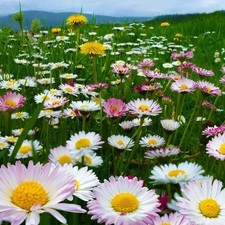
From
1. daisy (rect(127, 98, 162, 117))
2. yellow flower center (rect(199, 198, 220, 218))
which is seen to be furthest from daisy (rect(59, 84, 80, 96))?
yellow flower center (rect(199, 198, 220, 218))

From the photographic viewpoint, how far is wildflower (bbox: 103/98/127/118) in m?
1.21

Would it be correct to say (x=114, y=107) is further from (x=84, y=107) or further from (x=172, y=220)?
(x=172, y=220)

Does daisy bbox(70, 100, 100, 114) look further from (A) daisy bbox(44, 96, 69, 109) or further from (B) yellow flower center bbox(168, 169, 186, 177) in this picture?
(B) yellow flower center bbox(168, 169, 186, 177)

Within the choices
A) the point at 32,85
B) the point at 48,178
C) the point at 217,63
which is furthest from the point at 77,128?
the point at 217,63

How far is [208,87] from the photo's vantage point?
4.84 ft

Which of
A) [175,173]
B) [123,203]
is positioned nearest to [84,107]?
[175,173]

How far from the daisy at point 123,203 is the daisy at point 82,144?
0.29 meters

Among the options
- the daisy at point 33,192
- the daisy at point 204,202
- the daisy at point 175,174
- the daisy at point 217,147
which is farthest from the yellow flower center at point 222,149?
the daisy at point 33,192

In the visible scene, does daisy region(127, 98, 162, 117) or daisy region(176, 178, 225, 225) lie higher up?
daisy region(176, 178, 225, 225)

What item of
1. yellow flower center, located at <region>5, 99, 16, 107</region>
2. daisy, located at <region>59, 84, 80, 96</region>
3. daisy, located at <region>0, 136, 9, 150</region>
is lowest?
daisy, located at <region>0, 136, 9, 150</region>

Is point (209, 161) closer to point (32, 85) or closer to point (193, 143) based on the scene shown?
point (193, 143)

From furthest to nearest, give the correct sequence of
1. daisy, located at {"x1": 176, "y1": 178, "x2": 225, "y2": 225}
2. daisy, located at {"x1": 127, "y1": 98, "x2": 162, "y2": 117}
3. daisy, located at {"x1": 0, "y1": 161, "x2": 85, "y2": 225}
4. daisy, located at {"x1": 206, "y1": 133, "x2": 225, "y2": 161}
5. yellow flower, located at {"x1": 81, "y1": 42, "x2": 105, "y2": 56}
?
yellow flower, located at {"x1": 81, "y1": 42, "x2": 105, "y2": 56} → daisy, located at {"x1": 127, "y1": 98, "x2": 162, "y2": 117} → daisy, located at {"x1": 206, "y1": 133, "x2": 225, "y2": 161} → daisy, located at {"x1": 176, "y1": 178, "x2": 225, "y2": 225} → daisy, located at {"x1": 0, "y1": 161, "x2": 85, "y2": 225}

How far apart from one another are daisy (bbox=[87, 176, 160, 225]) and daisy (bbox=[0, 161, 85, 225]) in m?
0.08

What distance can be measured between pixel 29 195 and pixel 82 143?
1.42 feet
